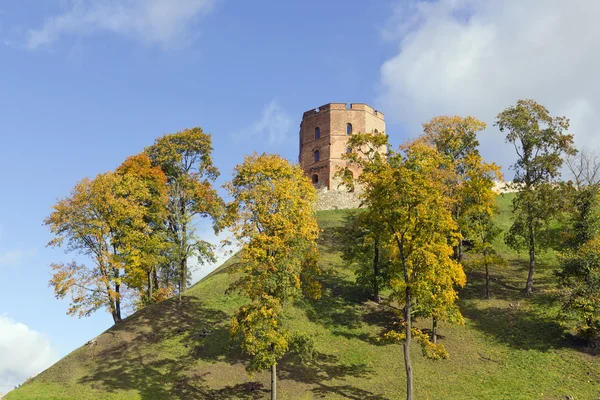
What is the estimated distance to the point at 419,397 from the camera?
2888 centimetres

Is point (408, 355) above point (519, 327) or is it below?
below

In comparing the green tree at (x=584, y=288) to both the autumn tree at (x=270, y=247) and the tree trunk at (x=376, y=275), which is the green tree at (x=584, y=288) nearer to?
the tree trunk at (x=376, y=275)

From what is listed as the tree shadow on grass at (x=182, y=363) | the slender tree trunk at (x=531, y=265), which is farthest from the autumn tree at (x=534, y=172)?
the tree shadow on grass at (x=182, y=363)

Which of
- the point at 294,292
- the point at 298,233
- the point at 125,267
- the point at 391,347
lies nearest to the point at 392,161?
the point at 298,233

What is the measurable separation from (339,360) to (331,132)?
127 feet

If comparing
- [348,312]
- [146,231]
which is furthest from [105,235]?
[348,312]

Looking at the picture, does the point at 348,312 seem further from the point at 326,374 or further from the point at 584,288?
the point at 584,288

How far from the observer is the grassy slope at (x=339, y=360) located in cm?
2972

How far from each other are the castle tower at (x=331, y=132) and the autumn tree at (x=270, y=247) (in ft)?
112

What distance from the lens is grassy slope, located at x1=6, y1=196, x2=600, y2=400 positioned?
29.7m

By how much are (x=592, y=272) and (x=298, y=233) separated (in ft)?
62.0

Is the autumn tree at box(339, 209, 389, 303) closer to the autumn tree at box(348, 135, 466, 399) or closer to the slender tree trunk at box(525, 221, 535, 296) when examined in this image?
the autumn tree at box(348, 135, 466, 399)

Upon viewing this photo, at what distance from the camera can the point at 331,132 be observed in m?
66.8

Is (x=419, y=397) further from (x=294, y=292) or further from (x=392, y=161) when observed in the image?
(x=392, y=161)
